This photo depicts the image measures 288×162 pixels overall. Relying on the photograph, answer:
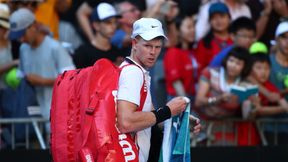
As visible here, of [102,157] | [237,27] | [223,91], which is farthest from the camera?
[237,27]

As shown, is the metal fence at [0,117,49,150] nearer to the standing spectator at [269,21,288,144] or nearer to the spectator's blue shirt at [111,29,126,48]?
the spectator's blue shirt at [111,29,126,48]

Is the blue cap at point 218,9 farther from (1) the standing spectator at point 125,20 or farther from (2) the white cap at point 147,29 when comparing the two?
(2) the white cap at point 147,29

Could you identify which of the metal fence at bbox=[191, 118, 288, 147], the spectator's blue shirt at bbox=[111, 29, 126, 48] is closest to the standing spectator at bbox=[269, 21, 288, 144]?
the metal fence at bbox=[191, 118, 288, 147]

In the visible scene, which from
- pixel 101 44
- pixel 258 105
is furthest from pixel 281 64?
pixel 101 44

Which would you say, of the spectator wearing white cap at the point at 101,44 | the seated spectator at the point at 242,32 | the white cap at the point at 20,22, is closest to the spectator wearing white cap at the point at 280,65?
the seated spectator at the point at 242,32

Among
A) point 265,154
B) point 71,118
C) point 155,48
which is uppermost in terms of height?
point 155,48

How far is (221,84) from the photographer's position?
1093 cm

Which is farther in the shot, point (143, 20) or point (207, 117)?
point (207, 117)

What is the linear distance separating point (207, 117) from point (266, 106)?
0.74m

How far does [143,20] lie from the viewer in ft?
25.8

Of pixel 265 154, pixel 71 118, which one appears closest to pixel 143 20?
pixel 71 118

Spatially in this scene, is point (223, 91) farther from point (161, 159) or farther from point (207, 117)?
point (161, 159)

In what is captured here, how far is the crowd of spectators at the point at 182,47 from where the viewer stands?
10.8 meters

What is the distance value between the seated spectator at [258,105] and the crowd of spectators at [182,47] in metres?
0.01
